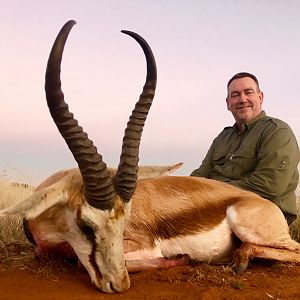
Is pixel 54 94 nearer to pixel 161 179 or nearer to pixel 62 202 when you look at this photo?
pixel 62 202

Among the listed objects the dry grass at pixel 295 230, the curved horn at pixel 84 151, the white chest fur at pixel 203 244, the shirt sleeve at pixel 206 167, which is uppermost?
the curved horn at pixel 84 151

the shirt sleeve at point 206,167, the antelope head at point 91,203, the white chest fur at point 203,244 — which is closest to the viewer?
the antelope head at point 91,203

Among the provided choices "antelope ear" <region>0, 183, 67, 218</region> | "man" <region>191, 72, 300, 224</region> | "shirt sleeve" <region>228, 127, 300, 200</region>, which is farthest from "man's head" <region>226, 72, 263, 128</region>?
Answer: "antelope ear" <region>0, 183, 67, 218</region>

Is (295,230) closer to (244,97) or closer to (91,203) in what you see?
(244,97)

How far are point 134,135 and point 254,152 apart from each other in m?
2.67

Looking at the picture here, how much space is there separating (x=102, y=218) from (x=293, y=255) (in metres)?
2.37

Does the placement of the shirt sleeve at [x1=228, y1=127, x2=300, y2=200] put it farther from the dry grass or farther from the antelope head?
the antelope head

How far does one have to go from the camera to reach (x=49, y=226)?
4305 mm

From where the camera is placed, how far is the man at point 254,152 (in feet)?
19.7

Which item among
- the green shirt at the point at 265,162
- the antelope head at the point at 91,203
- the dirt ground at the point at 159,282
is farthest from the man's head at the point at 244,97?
the antelope head at the point at 91,203

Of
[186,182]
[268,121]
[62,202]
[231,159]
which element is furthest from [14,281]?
[268,121]

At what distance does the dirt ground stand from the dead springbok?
0.47ft

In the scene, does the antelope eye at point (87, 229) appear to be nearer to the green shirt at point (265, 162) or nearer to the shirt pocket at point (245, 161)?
the green shirt at point (265, 162)

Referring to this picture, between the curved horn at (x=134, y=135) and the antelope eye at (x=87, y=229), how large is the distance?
14.8 inches
